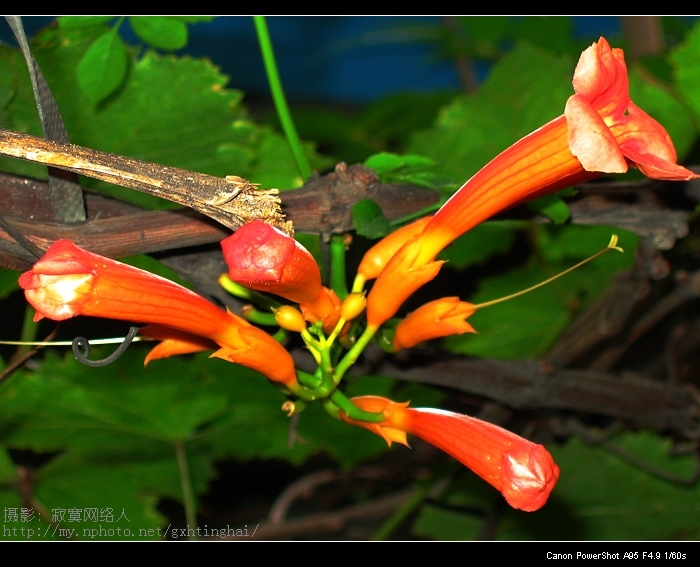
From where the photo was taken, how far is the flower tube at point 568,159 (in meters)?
0.28

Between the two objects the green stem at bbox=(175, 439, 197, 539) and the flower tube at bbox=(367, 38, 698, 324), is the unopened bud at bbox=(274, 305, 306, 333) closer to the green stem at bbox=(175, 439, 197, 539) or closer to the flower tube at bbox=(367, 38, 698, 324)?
the flower tube at bbox=(367, 38, 698, 324)

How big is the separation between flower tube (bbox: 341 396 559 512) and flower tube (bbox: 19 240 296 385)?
0.21ft

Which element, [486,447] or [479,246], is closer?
[486,447]

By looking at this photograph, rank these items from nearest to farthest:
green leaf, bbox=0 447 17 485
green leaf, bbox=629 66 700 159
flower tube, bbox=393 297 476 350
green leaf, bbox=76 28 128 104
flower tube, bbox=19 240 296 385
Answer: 1. flower tube, bbox=19 240 296 385
2. flower tube, bbox=393 297 476 350
3. green leaf, bbox=76 28 128 104
4. green leaf, bbox=0 447 17 485
5. green leaf, bbox=629 66 700 159

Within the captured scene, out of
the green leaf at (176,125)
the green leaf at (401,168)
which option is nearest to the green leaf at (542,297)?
the green leaf at (176,125)

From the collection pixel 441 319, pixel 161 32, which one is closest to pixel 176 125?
pixel 161 32

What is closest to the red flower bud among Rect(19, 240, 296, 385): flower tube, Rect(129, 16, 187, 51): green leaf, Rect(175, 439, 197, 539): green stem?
Rect(19, 240, 296, 385): flower tube

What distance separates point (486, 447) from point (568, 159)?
14 centimetres

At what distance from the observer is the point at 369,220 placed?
0.40 metres

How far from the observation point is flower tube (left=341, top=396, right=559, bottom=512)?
326mm

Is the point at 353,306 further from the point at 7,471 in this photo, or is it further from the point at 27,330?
the point at 7,471

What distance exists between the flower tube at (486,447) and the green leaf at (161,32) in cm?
29
